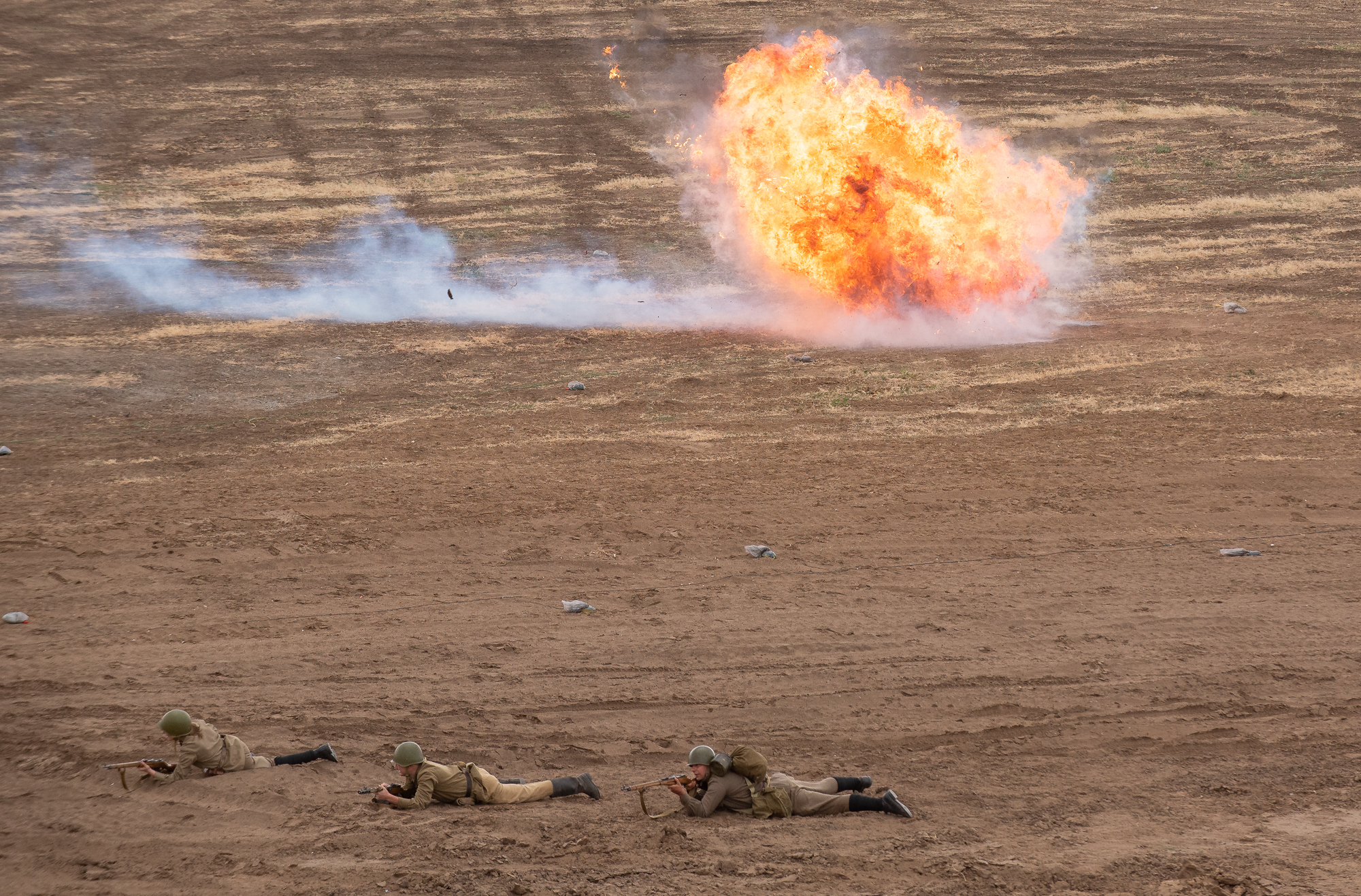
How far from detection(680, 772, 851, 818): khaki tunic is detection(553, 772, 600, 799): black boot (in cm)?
67

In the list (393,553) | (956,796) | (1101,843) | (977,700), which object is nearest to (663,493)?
(393,553)

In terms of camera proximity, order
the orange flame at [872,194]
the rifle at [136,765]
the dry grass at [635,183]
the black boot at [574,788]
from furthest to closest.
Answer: the dry grass at [635,183], the orange flame at [872,194], the black boot at [574,788], the rifle at [136,765]

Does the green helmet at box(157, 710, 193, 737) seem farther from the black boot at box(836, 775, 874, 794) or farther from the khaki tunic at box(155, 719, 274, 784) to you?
the black boot at box(836, 775, 874, 794)

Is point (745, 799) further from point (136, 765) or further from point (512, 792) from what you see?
point (136, 765)

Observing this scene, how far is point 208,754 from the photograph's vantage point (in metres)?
8.67

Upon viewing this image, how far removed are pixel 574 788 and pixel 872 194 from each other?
40.5 ft

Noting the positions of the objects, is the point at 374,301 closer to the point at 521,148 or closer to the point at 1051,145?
the point at 521,148

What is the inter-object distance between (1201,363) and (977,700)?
31.2ft

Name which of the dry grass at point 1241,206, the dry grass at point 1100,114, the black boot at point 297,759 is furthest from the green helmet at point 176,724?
the dry grass at point 1100,114

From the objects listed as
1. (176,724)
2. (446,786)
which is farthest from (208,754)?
(446,786)

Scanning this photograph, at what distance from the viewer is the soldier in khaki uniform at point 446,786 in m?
8.59

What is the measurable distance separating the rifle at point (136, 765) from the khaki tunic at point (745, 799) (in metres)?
3.78

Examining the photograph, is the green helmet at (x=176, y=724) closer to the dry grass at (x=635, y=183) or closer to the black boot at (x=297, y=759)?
the black boot at (x=297, y=759)

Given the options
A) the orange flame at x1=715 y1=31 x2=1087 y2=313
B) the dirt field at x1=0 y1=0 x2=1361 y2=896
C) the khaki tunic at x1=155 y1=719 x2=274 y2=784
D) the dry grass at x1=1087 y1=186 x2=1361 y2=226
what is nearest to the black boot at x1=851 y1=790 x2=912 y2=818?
the dirt field at x1=0 y1=0 x2=1361 y2=896
